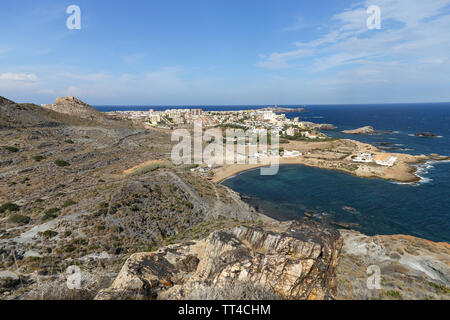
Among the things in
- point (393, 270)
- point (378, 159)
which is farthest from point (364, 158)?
point (393, 270)

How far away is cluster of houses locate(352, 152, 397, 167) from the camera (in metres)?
43.8

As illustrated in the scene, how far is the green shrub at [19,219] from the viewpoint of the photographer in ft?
49.2

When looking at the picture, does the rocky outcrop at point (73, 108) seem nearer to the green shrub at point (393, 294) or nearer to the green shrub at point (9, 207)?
the green shrub at point (9, 207)

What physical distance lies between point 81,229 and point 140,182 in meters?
7.81

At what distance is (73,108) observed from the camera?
71.4 m

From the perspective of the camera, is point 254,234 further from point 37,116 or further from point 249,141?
point 249,141

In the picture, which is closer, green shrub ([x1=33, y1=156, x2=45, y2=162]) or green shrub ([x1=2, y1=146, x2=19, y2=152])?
green shrub ([x1=33, y1=156, x2=45, y2=162])

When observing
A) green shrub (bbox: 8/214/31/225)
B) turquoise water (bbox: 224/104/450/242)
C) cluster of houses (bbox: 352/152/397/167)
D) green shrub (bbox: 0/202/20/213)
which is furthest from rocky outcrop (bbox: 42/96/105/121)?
cluster of houses (bbox: 352/152/397/167)

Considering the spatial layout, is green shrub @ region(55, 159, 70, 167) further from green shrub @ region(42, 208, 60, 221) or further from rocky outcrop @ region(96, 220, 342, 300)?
rocky outcrop @ region(96, 220, 342, 300)

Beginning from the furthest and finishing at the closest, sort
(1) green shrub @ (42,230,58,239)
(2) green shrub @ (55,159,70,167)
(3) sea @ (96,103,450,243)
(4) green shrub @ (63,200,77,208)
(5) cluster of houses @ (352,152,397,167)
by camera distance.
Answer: (5) cluster of houses @ (352,152,397,167), (2) green shrub @ (55,159,70,167), (3) sea @ (96,103,450,243), (4) green shrub @ (63,200,77,208), (1) green shrub @ (42,230,58,239)

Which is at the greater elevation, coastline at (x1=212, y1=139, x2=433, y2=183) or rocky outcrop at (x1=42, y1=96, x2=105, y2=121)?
rocky outcrop at (x1=42, y1=96, x2=105, y2=121)

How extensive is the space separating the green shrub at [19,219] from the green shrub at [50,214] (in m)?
1.05

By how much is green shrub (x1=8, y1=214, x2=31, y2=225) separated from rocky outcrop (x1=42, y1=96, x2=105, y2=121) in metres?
60.8

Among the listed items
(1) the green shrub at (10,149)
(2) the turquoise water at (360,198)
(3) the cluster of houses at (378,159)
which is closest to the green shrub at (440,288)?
(2) the turquoise water at (360,198)
